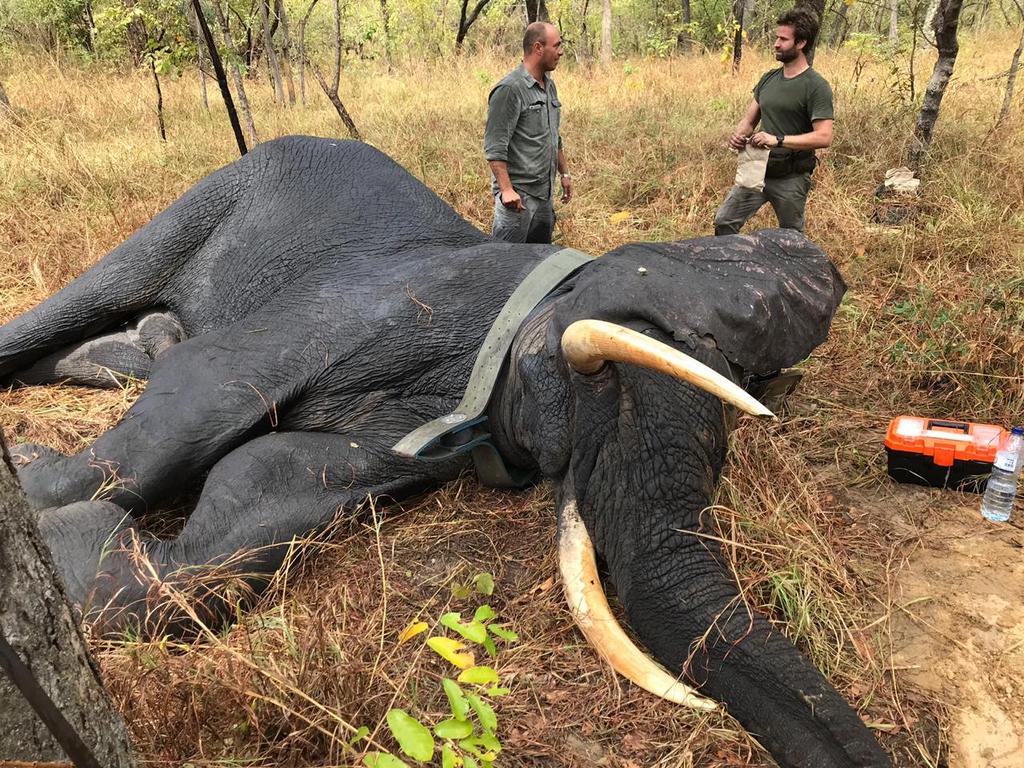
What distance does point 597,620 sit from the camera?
236 centimetres

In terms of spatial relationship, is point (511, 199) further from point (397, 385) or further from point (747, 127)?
point (397, 385)

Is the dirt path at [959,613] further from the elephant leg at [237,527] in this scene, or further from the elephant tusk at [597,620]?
the elephant leg at [237,527]

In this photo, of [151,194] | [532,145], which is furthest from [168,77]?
[532,145]

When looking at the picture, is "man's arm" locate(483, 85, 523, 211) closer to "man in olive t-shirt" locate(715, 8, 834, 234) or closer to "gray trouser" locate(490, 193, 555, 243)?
"gray trouser" locate(490, 193, 555, 243)

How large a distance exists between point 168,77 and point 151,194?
6.04 meters

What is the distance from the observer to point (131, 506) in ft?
10.0

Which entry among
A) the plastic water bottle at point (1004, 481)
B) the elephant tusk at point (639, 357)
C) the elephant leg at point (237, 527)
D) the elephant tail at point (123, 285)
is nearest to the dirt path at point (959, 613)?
the plastic water bottle at point (1004, 481)

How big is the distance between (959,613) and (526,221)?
3.59 meters

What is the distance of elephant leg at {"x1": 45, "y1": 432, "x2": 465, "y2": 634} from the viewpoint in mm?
2631

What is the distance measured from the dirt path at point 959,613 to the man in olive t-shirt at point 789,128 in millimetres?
2659

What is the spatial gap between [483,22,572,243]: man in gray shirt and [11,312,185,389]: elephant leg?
222 cm

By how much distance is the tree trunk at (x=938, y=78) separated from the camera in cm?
577

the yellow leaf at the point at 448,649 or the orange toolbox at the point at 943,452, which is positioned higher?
the yellow leaf at the point at 448,649

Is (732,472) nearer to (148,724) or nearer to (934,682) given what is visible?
(934,682)
